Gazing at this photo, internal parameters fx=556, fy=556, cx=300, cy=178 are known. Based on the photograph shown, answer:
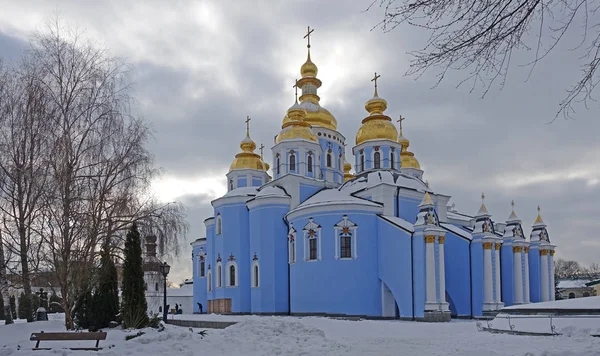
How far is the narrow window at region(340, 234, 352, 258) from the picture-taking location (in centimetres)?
2827

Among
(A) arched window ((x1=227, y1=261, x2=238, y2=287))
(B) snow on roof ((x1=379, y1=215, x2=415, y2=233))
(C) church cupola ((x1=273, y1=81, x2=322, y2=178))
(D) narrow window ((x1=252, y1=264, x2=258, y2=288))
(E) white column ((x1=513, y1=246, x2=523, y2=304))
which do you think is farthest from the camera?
(C) church cupola ((x1=273, y1=81, x2=322, y2=178))

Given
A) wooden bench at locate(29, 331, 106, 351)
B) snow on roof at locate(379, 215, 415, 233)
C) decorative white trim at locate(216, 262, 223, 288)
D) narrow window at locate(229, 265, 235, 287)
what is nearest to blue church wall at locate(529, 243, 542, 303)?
snow on roof at locate(379, 215, 415, 233)

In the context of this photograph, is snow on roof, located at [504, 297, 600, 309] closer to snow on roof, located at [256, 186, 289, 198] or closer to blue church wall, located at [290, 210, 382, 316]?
blue church wall, located at [290, 210, 382, 316]

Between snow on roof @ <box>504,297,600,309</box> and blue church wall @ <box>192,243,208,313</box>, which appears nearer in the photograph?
snow on roof @ <box>504,297,600,309</box>

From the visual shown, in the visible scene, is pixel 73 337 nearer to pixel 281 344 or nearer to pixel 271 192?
pixel 281 344

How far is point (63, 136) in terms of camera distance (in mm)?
15742

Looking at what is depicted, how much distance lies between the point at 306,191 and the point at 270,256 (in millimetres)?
4594

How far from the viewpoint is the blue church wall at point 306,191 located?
3325 cm

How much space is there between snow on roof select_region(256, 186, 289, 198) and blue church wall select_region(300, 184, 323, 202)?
1.09 metres

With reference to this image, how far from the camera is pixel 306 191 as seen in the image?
110 ft

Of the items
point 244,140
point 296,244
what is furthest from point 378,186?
point 244,140

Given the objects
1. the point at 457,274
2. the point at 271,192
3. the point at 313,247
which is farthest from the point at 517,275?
the point at 271,192

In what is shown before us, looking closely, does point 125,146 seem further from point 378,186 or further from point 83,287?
point 378,186

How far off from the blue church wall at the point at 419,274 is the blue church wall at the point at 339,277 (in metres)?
2.15
